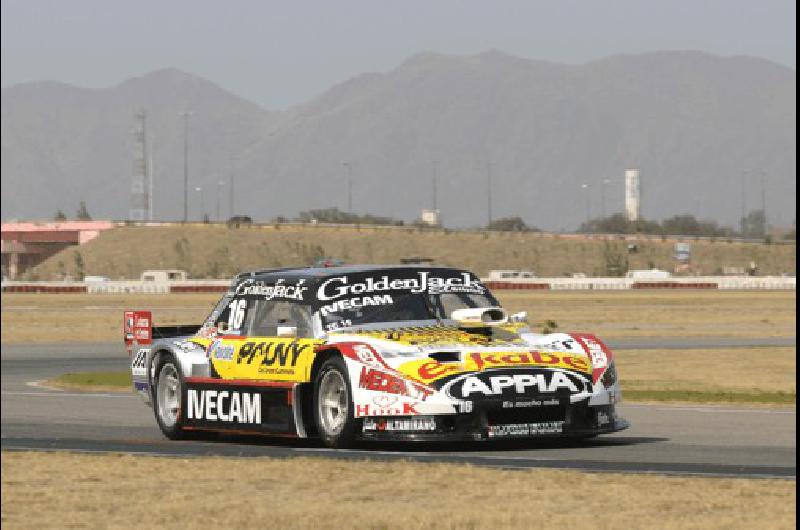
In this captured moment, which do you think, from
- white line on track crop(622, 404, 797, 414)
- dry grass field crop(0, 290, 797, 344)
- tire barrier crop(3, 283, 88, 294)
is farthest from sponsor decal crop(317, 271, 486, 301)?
tire barrier crop(3, 283, 88, 294)

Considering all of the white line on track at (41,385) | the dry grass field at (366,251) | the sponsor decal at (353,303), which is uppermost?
the dry grass field at (366,251)

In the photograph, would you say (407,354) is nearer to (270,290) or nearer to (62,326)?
(270,290)

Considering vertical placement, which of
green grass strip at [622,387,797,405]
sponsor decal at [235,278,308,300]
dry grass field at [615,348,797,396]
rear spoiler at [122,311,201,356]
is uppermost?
sponsor decal at [235,278,308,300]

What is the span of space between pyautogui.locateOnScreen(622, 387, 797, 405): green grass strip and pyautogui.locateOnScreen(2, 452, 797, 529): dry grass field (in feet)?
36.4

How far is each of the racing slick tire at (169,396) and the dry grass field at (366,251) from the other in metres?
144

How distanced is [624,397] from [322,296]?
1151 centimetres

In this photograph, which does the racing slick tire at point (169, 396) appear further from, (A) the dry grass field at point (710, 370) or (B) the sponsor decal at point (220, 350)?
(A) the dry grass field at point (710, 370)

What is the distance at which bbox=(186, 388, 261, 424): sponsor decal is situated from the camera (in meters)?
18.3

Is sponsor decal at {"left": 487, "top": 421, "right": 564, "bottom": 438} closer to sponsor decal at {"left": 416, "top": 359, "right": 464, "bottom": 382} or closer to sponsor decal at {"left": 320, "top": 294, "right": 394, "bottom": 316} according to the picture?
sponsor decal at {"left": 416, "top": 359, "right": 464, "bottom": 382}

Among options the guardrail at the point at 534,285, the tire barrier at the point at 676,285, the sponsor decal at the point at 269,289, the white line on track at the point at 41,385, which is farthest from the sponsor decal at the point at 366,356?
the tire barrier at the point at 676,285

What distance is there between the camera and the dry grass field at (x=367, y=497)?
535 inches

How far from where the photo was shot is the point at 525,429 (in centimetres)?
1717

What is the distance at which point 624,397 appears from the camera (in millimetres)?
28188

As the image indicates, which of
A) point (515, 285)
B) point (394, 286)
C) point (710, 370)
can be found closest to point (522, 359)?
point (394, 286)
